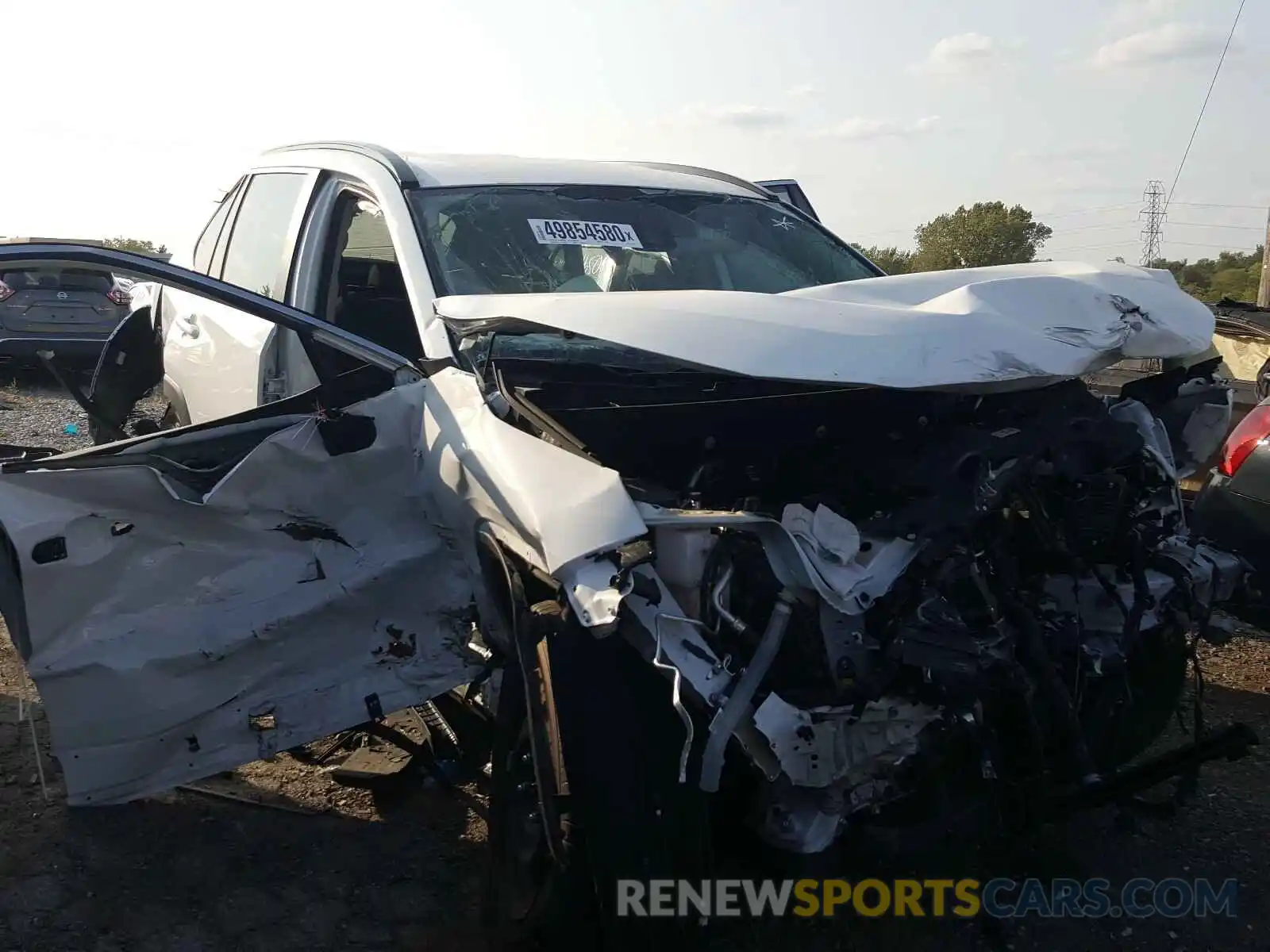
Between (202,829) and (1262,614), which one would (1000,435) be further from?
(202,829)

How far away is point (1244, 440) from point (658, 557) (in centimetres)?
294

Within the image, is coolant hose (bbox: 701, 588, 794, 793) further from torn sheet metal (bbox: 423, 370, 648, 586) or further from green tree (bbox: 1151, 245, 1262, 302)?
green tree (bbox: 1151, 245, 1262, 302)

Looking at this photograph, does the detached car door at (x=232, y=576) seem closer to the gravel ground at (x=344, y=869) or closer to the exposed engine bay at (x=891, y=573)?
the gravel ground at (x=344, y=869)

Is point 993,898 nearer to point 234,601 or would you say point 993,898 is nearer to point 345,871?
point 345,871

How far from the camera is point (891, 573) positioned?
2396 millimetres

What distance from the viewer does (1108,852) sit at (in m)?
3.24

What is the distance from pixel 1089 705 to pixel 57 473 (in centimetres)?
280

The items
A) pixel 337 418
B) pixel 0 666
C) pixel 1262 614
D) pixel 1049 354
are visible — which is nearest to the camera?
pixel 1049 354

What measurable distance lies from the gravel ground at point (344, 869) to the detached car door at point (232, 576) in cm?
38

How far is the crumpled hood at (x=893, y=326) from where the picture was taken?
2.40 m

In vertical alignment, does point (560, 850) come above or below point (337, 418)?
below

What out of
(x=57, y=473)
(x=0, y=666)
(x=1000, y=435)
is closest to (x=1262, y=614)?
(x=1000, y=435)

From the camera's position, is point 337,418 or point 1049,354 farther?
point 337,418

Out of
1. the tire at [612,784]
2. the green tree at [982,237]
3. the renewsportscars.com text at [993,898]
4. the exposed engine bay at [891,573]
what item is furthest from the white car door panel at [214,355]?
the green tree at [982,237]
